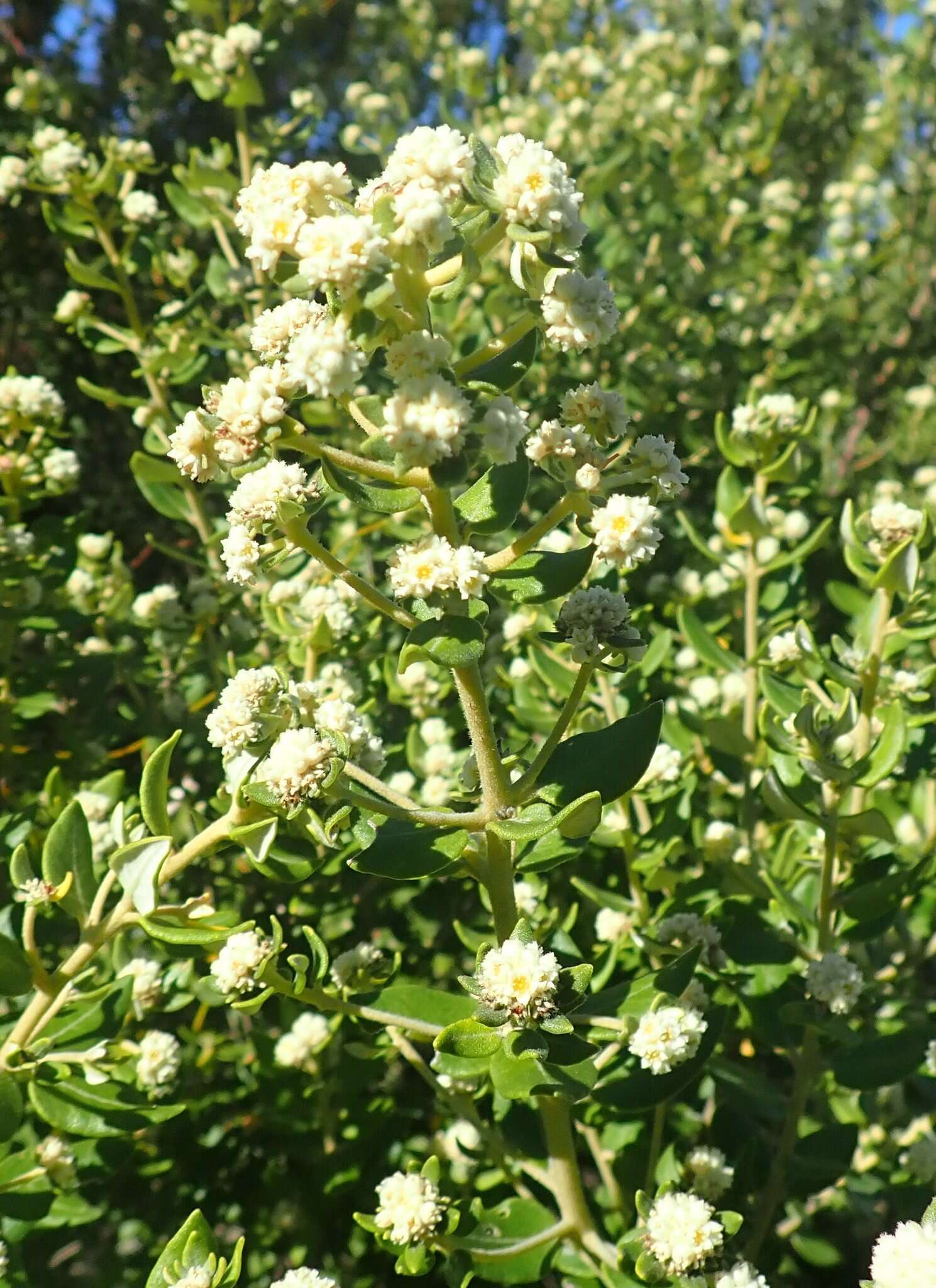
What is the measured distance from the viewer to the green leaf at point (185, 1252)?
51.4 inches

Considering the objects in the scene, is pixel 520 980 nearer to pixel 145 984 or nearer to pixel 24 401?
pixel 145 984

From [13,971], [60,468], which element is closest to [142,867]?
[13,971]

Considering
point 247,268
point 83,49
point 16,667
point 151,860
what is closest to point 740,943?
point 151,860

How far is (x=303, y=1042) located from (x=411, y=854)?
997 mm

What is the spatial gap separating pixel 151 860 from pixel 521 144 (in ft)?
3.24

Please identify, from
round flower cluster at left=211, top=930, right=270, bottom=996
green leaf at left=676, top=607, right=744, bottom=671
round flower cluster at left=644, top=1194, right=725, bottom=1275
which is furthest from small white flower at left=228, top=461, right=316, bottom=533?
green leaf at left=676, top=607, right=744, bottom=671

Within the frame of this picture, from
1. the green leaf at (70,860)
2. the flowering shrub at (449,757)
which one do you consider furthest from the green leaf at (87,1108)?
the green leaf at (70,860)

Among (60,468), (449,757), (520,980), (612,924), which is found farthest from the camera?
(60,468)

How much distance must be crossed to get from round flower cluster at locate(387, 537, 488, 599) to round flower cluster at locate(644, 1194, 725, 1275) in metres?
0.92

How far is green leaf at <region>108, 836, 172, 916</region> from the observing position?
1.48 meters

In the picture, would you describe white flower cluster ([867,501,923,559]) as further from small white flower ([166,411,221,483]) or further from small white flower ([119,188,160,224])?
small white flower ([119,188,160,224])

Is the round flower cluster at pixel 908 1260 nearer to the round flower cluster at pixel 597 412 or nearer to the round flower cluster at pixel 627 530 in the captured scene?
the round flower cluster at pixel 627 530

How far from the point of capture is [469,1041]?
1336mm

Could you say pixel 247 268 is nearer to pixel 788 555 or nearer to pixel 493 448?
pixel 788 555
